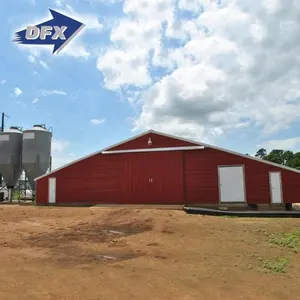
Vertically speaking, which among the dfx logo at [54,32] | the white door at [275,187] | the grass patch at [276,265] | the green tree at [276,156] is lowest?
the grass patch at [276,265]

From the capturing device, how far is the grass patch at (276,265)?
26.2 ft

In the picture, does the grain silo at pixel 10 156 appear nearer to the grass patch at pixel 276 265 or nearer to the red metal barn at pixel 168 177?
the red metal barn at pixel 168 177

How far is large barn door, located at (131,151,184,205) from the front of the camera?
2227cm

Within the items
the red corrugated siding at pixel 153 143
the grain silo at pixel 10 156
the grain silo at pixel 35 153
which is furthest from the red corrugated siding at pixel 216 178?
the grain silo at pixel 10 156

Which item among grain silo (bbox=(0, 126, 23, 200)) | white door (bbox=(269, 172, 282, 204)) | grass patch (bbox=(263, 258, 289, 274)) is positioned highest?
grain silo (bbox=(0, 126, 23, 200))

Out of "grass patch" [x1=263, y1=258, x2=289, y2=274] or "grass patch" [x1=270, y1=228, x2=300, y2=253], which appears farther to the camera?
"grass patch" [x1=270, y1=228, x2=300, y2=253]

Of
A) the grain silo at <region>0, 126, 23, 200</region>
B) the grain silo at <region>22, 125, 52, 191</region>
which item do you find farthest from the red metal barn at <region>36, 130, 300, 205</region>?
the grain silo at <region>0, 126, 23, 200</region>

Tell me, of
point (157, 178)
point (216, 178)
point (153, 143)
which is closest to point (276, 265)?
point (216, 178)

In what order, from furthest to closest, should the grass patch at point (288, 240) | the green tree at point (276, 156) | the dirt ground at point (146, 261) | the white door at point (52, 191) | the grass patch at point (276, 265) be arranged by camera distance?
the green tree at point (276, 156) < the white door at point (52, 191) < the grass patch at point (288, 240) < the grass patch at point (276, 265) < the dirt ground at point (146, 261)

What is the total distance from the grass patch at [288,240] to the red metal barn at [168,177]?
920 centimetres

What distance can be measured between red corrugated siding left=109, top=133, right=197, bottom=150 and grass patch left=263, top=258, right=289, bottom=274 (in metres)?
13.7

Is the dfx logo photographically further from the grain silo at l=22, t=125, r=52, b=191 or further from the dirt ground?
the grain silo at l=22, t=125, r=52, b=191

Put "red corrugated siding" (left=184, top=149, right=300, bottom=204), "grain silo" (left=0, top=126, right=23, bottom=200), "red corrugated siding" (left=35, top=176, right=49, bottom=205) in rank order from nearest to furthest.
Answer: "red corrugated siding" (left=184, top=149, right=300, bottom=204), "red corrugated siding" (left=35, top=176, right=49, bottom=205), "grain silo" (left=0, top=126, right=23, bottom=200)

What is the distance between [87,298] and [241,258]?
4562 millimetres
